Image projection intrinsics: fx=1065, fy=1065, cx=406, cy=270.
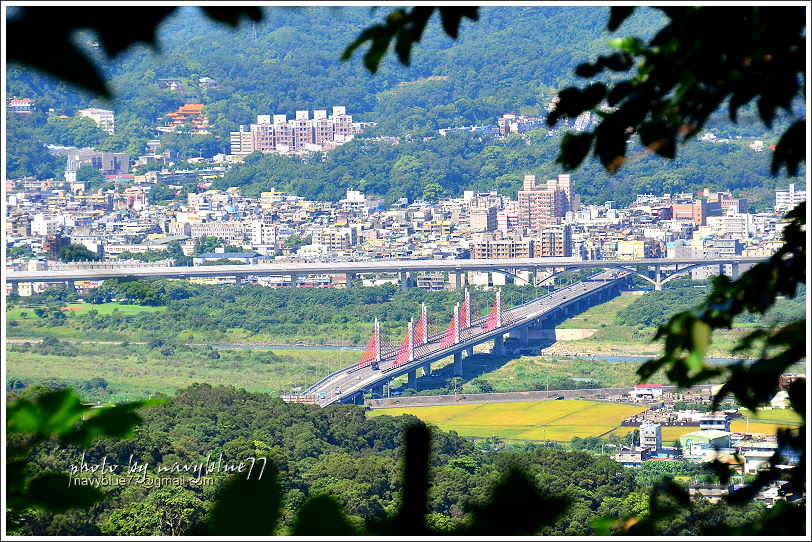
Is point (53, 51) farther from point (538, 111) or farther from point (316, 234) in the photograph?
point (538, 111)

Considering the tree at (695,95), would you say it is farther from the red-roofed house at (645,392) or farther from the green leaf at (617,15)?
the red-roofed house at (645,392)

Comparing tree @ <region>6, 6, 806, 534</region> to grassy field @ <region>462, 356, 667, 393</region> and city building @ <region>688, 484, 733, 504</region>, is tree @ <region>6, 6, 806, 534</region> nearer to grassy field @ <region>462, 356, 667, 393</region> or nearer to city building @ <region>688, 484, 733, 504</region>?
city building @ <region>688, 484, 733, 504</region>

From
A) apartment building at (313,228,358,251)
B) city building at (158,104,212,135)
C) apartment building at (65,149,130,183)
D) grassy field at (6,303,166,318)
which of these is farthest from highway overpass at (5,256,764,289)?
city building at (158,104,212,135)

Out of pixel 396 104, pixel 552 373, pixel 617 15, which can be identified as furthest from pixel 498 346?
pixel 396 104

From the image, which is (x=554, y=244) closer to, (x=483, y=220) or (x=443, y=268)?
(x=483, y=220)

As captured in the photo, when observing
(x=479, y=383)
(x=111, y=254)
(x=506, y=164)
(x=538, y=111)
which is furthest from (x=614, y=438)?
(x=538, y=111)

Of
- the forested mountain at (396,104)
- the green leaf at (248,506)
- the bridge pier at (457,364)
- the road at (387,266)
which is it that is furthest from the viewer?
the forested mountain at (396,104)

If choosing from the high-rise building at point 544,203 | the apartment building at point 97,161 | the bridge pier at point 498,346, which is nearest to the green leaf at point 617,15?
the bridge pier at point 498,346
